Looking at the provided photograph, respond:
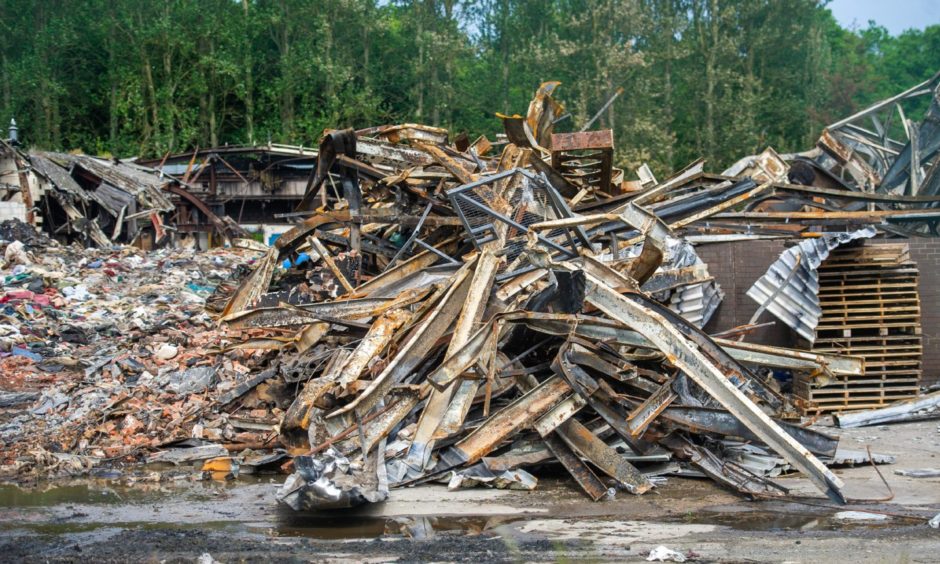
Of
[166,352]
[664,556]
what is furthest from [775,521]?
[166,352]

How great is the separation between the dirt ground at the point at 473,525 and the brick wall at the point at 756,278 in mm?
2904

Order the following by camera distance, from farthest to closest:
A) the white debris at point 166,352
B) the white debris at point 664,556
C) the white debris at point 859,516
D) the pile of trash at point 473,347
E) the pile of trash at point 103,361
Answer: the white debris at point 166,352
the pile of trash at point 103,361
the pile of trash at point 473,347
the white debris at point 859,516
the white debris at point 664,556

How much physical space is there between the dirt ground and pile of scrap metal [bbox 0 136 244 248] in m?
15.6

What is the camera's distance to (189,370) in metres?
9.33

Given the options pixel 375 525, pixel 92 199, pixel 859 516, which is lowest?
pixel 375 525

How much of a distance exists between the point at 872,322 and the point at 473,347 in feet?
17.8

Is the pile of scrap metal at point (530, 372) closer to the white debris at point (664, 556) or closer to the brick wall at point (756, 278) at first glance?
the brick wall at point (756, 278)

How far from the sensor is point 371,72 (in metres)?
37.2

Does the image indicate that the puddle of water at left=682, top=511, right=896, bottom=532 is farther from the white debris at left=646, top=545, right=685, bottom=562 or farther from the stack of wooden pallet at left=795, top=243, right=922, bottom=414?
the stack of wooden pallet at left=795, top=243, right=922, bottom=414

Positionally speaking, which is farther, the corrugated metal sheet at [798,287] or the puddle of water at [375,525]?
the corrugated metal sheet at [798,287]

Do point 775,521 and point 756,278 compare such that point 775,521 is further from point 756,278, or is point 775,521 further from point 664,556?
point 756,278

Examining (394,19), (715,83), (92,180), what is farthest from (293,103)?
(715,83)

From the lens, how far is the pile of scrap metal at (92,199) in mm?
20609

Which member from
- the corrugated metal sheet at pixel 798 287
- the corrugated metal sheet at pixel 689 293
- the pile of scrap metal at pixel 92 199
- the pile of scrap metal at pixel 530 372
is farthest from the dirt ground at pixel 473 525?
the pile of scrap metal at pixel 92 199
